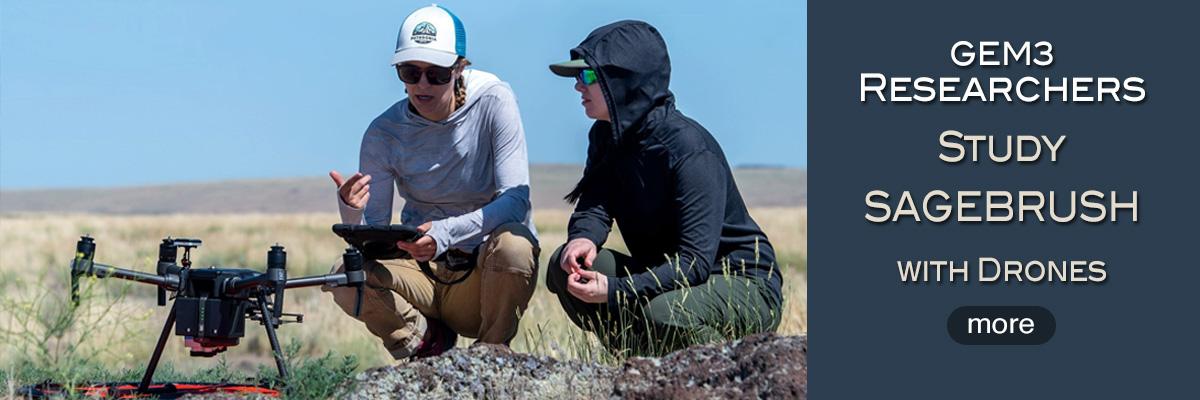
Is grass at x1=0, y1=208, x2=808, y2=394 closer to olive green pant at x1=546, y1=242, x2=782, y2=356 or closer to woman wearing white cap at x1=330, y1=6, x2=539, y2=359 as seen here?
olive green pant at x1=546, y1=242, x2=782, y2=356

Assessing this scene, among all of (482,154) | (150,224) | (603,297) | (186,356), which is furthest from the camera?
(150,224)

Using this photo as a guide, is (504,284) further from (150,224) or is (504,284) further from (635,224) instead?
(150,224)

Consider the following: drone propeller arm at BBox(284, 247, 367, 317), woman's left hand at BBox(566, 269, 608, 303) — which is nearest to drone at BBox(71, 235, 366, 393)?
drone propeller arm at BBox(284, 247, 367, 317)

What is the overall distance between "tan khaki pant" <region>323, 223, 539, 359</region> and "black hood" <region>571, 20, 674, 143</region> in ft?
2.17

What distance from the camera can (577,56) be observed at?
22.2 ft

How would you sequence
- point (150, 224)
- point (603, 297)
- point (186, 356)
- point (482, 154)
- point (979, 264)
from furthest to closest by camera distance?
point (150, 224), point (186, 356), point (482, 154), point (603, 297), point (979, 264)

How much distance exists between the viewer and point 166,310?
16172mm

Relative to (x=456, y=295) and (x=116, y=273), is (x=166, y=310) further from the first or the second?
(x=116, y=273)

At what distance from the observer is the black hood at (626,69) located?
6652 millimetres

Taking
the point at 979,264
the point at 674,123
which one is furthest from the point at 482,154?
the point at 979,264

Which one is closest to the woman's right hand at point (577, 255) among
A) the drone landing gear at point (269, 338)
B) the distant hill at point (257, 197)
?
the drone landing gear at point (269, 338)

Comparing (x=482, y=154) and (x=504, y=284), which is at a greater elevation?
(x=482, y=154)

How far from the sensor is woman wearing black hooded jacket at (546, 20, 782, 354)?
6.57m

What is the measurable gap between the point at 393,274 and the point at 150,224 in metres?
36.1
